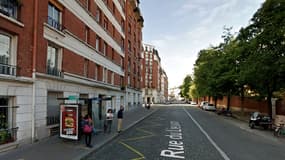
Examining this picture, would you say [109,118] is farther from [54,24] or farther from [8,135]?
[8,135]

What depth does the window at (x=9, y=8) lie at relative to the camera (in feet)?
34.4

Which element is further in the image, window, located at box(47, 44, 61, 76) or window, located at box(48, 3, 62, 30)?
window, located at box(48, 3, 62, 30)

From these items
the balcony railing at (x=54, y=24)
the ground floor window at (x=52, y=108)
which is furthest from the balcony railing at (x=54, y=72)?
the balcony railing at (x=54, y=24)

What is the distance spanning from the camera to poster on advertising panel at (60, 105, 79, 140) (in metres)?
12.0

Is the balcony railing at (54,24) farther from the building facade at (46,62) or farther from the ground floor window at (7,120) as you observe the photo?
the ground floor window at (7,120)

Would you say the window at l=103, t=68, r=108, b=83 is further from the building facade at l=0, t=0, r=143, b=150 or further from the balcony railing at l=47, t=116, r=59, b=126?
the balcony railing at l=47, t=116, r=59, b=126

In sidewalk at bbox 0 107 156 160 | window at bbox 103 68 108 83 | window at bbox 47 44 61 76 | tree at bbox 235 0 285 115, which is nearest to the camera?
sidewalk at bbox 0 107 156 160

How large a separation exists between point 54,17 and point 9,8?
4.47m

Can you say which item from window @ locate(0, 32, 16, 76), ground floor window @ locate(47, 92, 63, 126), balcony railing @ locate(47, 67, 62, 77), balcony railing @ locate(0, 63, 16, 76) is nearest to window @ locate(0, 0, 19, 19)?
window @ locate(0, 32, 16, 76)

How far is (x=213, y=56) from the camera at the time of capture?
39.0 metres

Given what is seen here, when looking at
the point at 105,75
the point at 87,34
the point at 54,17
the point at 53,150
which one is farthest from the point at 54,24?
the point at 105,75

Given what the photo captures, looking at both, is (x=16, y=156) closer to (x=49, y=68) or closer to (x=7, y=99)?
(x=7, y=99)

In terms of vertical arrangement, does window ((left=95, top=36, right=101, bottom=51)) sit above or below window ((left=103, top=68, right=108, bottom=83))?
above

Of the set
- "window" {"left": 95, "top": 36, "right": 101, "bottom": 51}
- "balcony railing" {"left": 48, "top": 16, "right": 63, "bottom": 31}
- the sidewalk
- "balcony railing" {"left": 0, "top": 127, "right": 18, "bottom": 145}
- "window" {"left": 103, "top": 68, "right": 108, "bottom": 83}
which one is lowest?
the sidewalk
